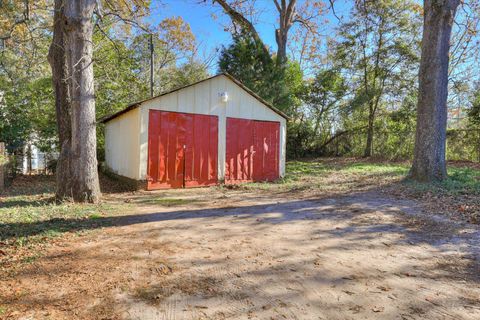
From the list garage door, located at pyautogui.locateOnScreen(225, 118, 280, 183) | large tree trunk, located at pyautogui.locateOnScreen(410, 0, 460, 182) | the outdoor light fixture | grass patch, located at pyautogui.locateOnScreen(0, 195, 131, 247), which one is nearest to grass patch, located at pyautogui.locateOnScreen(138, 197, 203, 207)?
grass patch, located at pyautogui.locateOnScreen(0, 195, 131, 247)

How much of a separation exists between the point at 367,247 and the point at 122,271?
2.70 meters

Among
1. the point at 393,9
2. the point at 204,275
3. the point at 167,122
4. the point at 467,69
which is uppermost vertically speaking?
the point at 393,9

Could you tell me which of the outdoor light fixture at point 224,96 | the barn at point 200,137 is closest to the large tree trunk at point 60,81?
the barn at point 200,137

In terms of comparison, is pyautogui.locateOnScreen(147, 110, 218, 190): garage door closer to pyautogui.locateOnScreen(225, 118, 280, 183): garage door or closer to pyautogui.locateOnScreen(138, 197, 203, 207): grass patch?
pyautogui.locateOnScreen(225, 118, 280, 183): garage door

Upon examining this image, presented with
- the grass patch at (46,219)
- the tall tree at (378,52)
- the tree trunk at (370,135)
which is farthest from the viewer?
the tree trunk at (370,135)

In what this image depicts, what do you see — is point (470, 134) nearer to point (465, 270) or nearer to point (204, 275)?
point (465, 270)

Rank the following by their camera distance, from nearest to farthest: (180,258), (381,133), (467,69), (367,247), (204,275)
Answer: (204,275)
(180,258)
(367,247)
(467,69)
(381,133)

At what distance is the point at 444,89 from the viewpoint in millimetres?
7352

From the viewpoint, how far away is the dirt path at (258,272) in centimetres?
223

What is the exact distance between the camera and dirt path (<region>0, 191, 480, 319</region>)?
7.32ft

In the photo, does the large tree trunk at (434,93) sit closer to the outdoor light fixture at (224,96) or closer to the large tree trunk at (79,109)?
the outdoor light fixture at (224,96)

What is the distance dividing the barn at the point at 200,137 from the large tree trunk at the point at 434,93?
4.40 m

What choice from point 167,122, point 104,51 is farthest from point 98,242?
point 104,51

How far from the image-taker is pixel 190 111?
8.67 m
